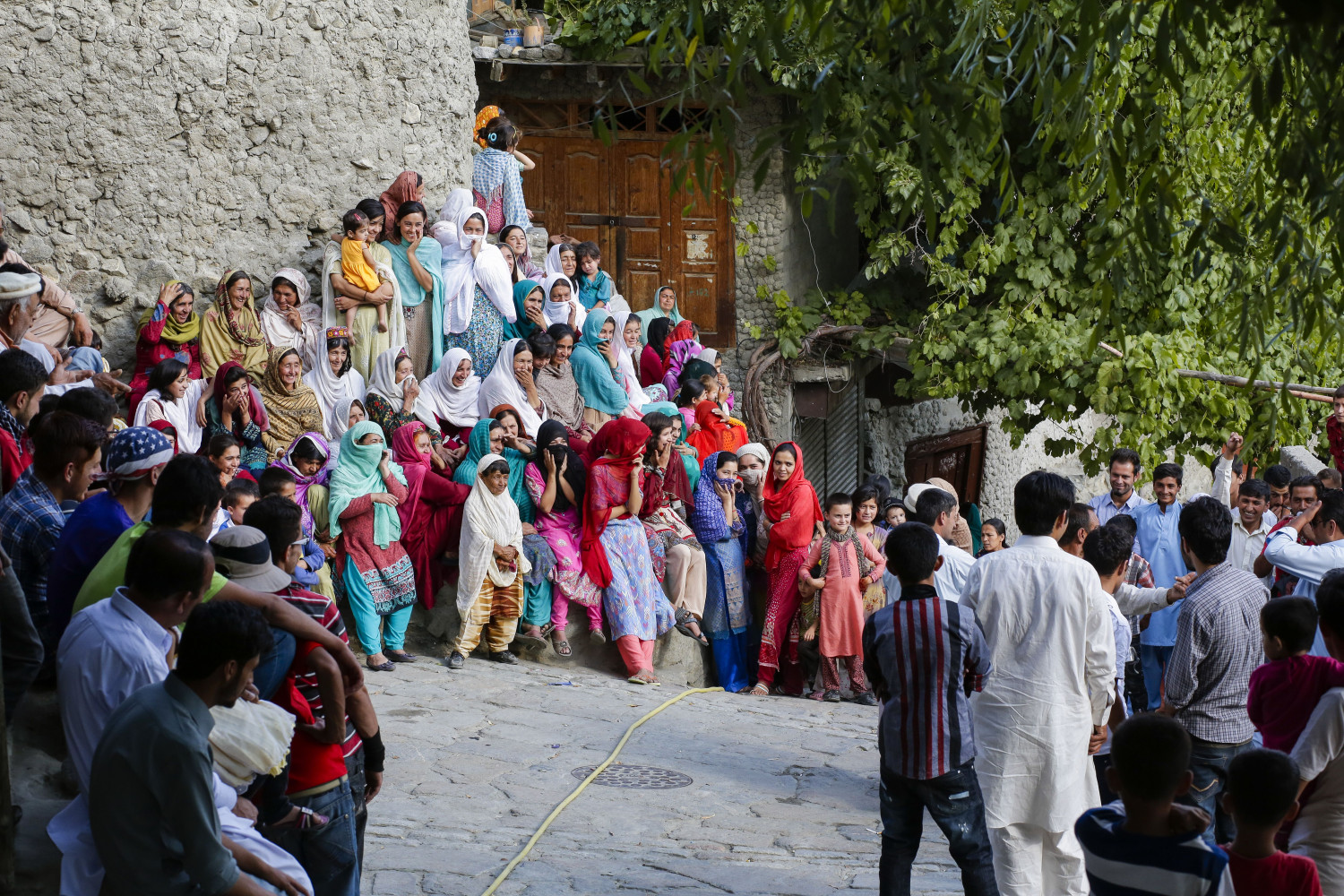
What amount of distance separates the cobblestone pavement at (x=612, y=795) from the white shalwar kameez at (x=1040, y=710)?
0.83m

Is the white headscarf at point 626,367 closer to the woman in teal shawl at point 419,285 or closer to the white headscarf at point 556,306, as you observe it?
the white headscarf at point 556,306

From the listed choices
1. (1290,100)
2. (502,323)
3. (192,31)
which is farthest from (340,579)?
(1290,100)

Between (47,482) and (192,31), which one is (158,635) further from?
(192,31)

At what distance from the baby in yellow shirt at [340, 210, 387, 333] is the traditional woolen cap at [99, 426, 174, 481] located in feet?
19.7

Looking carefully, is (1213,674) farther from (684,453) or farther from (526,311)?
(526,311)

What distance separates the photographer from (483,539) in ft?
26.7

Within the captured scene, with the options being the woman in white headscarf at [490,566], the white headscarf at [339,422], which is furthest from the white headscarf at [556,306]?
the woman in white headscarf at [490,566]

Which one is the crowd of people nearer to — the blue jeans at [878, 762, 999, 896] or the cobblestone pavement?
the blue jeans at [878, 762, 999, 896]

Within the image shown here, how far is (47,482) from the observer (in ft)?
13.3

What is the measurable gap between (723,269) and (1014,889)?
11039 millimetres

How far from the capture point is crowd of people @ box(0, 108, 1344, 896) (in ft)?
9.31

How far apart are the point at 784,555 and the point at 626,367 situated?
2.71 metres

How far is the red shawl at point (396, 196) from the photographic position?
10.4 metres

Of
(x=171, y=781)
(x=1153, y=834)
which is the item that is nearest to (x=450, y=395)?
(x=171, y=781)
